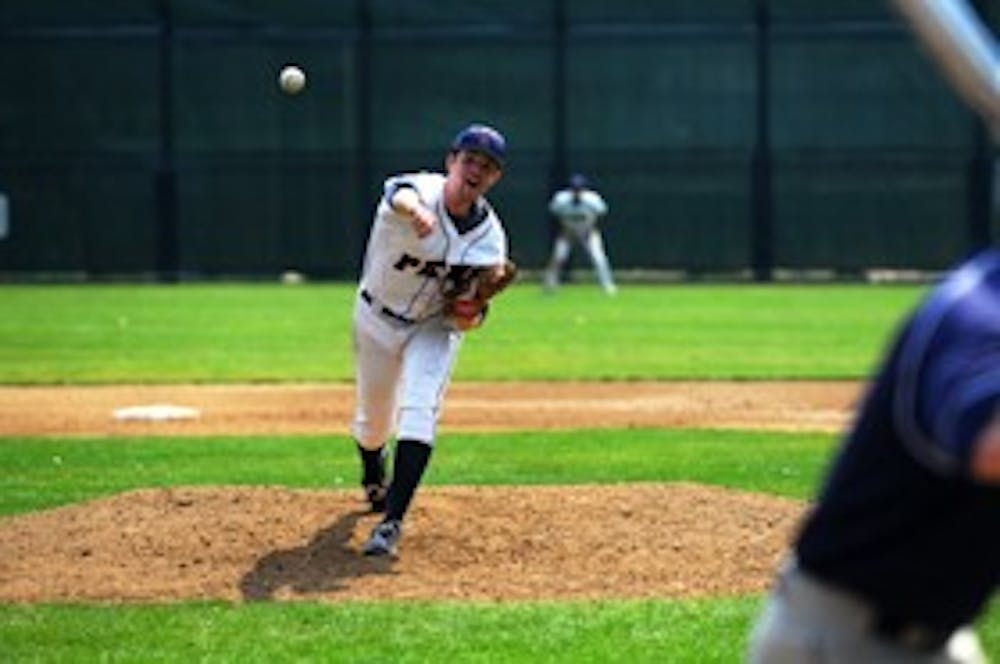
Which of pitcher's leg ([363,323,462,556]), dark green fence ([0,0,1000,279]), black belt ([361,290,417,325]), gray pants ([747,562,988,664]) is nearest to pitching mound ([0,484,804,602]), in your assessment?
pitcher's leg ([363,323,462,556])

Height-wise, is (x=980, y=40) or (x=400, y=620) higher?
(x=980, y=40)

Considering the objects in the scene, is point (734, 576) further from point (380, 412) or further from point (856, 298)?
point (856, 298)

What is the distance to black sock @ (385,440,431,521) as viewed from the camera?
30.4ft

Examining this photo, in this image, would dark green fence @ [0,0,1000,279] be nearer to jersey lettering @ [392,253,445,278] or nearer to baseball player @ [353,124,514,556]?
baseball player @ [353,124,514,556]

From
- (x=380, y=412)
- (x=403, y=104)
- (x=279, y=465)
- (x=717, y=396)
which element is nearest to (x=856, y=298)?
(x=403, y=104)

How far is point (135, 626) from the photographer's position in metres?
7.82

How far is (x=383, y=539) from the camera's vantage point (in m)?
9.23

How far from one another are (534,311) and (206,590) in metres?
22.1

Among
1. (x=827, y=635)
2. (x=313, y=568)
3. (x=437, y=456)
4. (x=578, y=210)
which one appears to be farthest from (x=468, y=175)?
(x=578, y=210)

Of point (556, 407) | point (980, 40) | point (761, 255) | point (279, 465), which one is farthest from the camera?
point (761, 255)

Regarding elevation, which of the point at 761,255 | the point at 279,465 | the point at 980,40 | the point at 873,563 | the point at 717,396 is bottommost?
the point at 761,255

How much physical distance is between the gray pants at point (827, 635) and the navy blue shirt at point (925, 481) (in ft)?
0.12

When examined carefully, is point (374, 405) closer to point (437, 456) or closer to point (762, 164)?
point (437, 456)

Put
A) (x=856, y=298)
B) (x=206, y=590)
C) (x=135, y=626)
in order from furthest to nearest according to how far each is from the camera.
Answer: (x=856, y=298)
(x=206, y=590)
(x=135, y=626)
